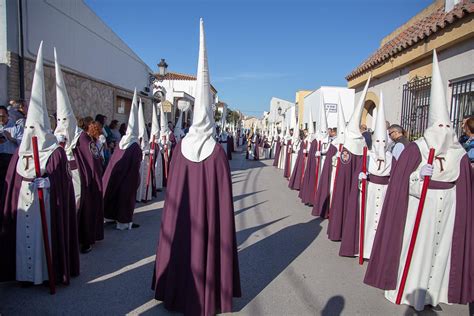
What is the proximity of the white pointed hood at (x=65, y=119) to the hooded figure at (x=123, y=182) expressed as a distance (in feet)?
5.41

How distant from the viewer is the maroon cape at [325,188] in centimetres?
780

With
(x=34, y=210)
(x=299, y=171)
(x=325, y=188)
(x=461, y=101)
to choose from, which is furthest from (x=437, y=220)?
(x=299, y=171)

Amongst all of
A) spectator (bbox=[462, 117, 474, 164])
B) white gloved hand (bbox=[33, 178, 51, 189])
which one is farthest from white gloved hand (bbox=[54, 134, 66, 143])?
spectator (bbox=[462, 117, 474, 164])

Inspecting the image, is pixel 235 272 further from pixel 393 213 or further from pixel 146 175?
pixel 146 175

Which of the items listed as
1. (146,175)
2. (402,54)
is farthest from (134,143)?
(402,54)

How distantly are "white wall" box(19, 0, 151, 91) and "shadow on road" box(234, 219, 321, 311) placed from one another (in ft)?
24.6

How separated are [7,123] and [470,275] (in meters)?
6.98

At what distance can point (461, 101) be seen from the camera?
7609mm

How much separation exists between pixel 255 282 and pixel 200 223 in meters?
1.51

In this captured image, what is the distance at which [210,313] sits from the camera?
3.52 metres

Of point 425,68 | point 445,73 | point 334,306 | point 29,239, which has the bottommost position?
point 334,306

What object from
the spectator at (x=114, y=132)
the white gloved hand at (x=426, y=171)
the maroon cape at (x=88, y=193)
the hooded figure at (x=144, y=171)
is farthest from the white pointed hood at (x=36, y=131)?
the spectator at (x=114, y=132)

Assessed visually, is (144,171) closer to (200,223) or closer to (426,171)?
(200,223)

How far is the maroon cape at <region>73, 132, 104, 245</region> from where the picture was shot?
5.39 metres
